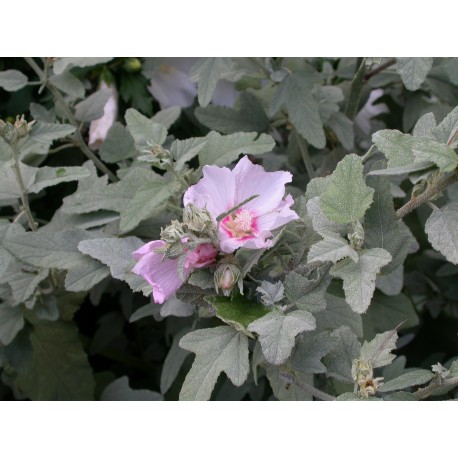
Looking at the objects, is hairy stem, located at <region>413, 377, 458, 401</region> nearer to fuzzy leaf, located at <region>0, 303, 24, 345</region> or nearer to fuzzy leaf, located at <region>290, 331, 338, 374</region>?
fuzzy leaf, located at <region>290, 331, 338, 374</region>

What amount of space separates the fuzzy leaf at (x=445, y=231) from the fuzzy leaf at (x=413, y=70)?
0.34 metres

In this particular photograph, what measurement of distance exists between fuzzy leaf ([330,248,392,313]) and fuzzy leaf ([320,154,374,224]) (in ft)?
0.10

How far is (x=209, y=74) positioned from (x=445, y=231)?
483 millimetres

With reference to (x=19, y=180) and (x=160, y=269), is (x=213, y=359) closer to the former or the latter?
(x=160, y=269)

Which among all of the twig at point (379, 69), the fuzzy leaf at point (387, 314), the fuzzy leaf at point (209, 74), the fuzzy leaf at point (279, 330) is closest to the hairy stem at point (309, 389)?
the fuzzy leaf at point (279, 330)

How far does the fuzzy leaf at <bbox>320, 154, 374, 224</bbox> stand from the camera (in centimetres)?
57

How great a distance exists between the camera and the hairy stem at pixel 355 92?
Result: 1.00m

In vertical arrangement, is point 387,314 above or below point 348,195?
below

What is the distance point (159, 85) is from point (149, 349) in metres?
0.42

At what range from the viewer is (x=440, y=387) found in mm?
623

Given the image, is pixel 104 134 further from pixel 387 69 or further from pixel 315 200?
pixel 315 200

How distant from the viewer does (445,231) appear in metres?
0.57

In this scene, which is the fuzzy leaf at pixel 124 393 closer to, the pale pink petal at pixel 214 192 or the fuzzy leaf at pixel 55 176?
the fuzzy leaf at pixel 55 176

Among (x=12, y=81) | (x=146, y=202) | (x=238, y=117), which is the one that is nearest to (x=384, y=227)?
(x=146, y=202)
